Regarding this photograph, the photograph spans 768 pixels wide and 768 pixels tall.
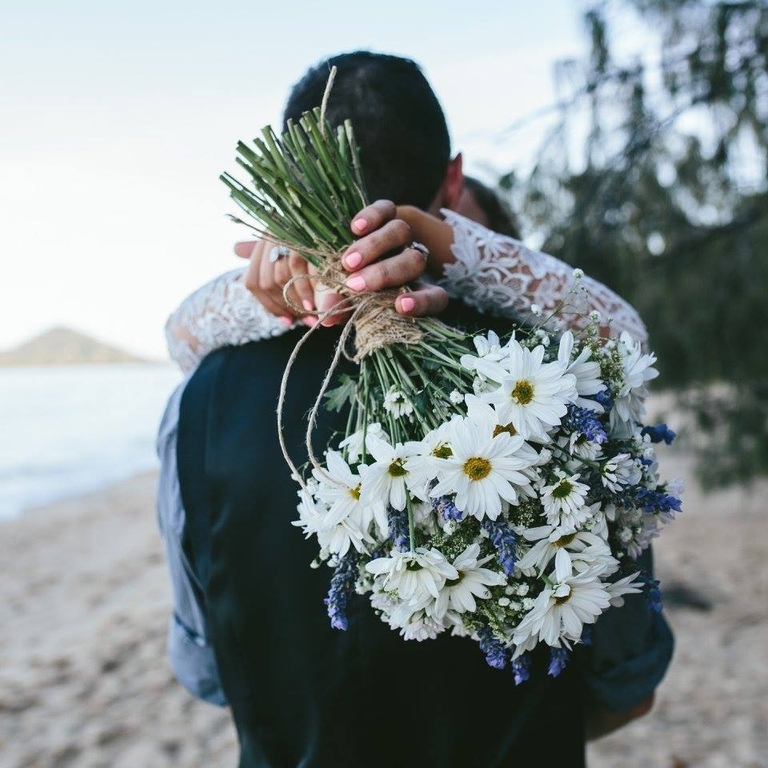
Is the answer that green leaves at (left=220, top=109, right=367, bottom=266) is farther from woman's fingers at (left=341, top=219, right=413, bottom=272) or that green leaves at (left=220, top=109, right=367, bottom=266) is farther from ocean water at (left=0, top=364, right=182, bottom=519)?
Answer: ocean water at (left=0, top=364, right=182, bottom=519)

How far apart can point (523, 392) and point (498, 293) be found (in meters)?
0.31

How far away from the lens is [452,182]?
1.23 m

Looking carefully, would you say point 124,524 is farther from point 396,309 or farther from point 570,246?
point 396,309

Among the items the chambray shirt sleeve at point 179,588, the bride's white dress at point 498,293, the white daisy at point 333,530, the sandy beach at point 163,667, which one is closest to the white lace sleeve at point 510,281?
the bride's white dress at point 498,293

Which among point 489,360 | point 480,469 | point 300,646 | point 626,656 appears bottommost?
point 626,656

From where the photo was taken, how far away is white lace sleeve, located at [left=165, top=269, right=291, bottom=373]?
3.88 feet

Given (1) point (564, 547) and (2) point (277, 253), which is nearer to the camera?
(1) point (564, 547)

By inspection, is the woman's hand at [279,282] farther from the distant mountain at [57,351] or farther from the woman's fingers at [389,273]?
the distant mountain at [57,351]

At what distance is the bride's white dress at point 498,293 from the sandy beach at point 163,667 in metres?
2.86

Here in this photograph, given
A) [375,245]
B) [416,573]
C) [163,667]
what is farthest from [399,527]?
[163,667]

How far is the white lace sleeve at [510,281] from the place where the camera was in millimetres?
1077

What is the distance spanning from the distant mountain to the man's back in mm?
94305

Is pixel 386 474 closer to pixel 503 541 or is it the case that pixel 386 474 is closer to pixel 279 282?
pixel 503 541

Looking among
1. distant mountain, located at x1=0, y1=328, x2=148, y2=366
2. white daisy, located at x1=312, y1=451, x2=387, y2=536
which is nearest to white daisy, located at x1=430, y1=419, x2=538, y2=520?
white daisy, located at x1=312, y1=451, x2=387, y2=536
